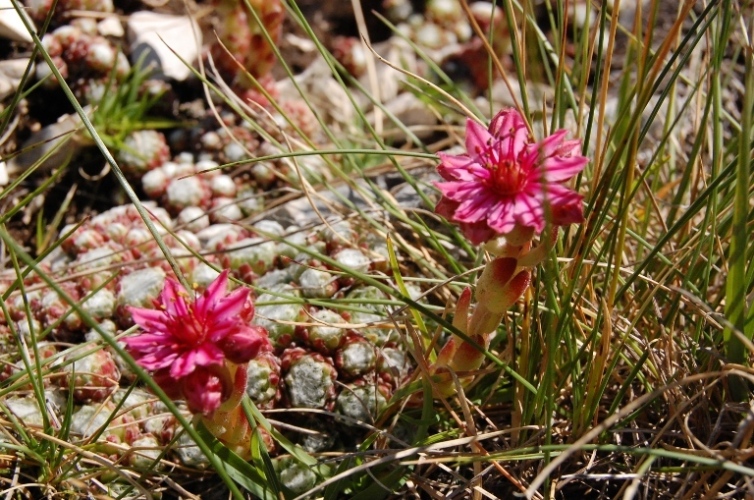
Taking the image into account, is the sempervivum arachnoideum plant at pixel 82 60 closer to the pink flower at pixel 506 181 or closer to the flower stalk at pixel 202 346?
the flower stalk at pixel 202 346

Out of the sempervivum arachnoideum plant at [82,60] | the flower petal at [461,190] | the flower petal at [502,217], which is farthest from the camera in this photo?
the sempervivum arachnoideum plant at [82,60]

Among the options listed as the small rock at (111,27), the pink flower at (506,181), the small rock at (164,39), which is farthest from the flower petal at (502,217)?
the small rock at (111,27)

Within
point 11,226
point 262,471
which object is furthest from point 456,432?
point 11,226

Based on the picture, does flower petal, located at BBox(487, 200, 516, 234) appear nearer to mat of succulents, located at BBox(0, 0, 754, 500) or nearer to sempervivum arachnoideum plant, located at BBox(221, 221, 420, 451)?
mat of succulents, located at BBox(0, 0, 754, 500)

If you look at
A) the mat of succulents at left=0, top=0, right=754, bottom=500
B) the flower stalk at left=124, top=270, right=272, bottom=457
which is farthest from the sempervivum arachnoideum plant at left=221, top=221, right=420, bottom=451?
the flower stalk at left=124, top=270, right=272, bottom=457

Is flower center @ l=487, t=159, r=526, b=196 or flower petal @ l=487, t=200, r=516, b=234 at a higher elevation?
flower center @ l=487, t=159, r=526, b=196


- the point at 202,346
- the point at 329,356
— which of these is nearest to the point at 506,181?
the point at 202,346

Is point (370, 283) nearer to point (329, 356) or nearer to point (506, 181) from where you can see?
point (506, 181)

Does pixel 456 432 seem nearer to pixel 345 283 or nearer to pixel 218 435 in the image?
pixel 218 435
